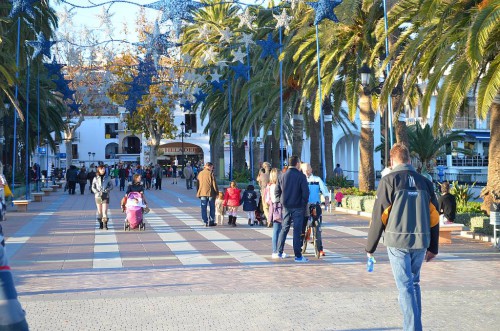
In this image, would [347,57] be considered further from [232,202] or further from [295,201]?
[295,201]

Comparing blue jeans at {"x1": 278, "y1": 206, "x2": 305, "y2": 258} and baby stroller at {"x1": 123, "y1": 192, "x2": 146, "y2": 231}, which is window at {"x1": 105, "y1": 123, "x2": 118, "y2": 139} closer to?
baby stroller at {"x1": 123, "y1": 192, "x2": 146, "y2": 231}

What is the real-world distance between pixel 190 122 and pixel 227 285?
74218 millimetres

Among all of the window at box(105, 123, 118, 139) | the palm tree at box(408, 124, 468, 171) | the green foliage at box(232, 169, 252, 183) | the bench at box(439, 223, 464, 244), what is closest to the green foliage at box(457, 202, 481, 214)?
the bench at box(439, 223, 464, 244)

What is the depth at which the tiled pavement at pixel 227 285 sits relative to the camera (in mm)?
8773

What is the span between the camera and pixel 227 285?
11164 millimetres

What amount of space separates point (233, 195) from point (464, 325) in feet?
46.7

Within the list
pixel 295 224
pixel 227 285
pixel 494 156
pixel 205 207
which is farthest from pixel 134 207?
pixel 227 285

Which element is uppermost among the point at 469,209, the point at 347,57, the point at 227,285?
the point at 347,57

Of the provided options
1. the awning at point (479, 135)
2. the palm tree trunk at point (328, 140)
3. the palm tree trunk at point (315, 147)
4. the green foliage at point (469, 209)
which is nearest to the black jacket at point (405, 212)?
the green foliage at point (469, 209)

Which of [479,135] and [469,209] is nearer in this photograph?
[469,209]

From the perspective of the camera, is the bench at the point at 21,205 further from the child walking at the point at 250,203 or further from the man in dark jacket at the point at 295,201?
the man in dark jacket at the point at 295,201

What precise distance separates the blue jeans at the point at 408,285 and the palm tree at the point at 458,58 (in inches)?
377

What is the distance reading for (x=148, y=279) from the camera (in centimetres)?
1180

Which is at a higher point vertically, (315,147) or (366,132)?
(366,132)
